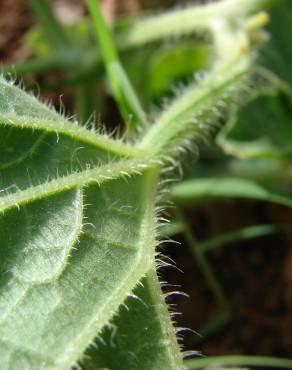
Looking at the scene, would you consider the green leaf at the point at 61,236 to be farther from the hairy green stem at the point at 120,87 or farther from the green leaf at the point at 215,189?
the green leaf at the point at 215,189

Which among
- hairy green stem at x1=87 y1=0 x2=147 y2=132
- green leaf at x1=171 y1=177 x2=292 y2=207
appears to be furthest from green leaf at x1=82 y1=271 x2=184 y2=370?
green leaf at x1=171 y1=177 x2=292 y2=207

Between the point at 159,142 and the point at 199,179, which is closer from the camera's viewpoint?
the point at 159,142

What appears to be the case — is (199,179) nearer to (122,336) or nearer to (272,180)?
(272,180)

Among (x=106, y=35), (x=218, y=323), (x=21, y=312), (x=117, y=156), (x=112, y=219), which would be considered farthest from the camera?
(x=218, y=323)

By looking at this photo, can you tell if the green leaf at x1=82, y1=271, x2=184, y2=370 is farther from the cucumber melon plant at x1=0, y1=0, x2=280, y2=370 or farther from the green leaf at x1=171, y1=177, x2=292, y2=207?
the green leaf at x1=171, y1=177, x2=292, y2=207

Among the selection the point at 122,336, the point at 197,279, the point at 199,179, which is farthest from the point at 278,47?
the point at 122,336

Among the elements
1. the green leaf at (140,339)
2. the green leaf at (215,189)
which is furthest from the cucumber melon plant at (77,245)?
the green leaf at (215,189)

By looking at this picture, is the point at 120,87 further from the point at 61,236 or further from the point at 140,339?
the point at 140,339

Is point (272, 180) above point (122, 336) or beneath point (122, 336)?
beneath
